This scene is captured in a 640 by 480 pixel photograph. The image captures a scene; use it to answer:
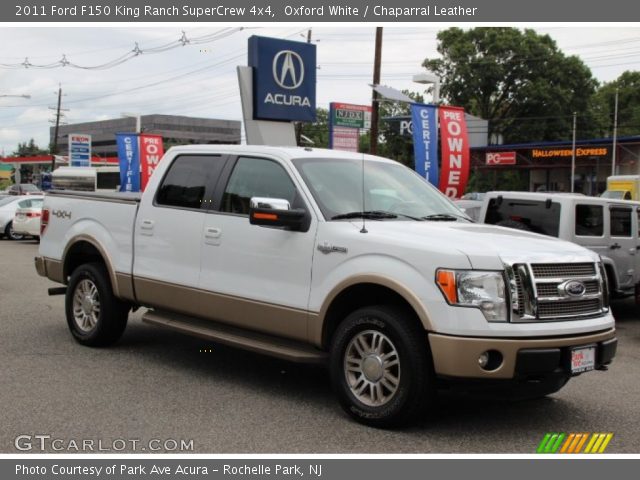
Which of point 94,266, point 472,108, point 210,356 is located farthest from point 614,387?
Answer: point 472,108

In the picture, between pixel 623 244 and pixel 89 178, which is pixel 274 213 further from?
pixel 89 178

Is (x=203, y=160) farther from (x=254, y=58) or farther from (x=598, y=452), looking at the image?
(x=254, y=58)

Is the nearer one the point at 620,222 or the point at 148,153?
the point at 620,222

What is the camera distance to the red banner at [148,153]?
100 feet

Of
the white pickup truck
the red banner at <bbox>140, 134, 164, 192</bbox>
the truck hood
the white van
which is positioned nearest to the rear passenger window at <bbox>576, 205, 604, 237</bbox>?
the white pickup truck

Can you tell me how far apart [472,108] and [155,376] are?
207 ft

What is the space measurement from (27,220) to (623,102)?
69367 millimetres

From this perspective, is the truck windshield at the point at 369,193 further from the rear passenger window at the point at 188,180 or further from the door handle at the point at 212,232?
the rear passenger window at the point at 188,180

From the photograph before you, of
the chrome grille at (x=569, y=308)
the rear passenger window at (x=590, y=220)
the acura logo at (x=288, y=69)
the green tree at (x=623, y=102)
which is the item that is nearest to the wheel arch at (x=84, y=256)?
the chrome grille at (x=569, y=308)

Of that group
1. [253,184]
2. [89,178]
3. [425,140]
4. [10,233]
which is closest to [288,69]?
[425,140]

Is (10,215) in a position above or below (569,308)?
below

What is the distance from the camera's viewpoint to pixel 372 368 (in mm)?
5332

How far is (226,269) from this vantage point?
637cm

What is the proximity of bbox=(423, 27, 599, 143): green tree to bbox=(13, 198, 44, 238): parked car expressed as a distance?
43862 millimetres
